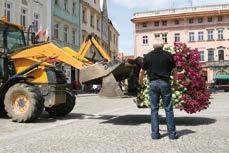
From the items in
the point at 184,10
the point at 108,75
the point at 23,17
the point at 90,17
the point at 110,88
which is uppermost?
the point at 184,10

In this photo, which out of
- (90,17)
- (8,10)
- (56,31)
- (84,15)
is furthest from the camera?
(90,17)

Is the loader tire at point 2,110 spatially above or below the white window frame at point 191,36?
below

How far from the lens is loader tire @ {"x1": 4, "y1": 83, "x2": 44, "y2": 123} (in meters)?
12.7

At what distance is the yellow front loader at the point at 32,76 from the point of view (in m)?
12.7

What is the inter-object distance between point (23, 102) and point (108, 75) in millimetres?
2759

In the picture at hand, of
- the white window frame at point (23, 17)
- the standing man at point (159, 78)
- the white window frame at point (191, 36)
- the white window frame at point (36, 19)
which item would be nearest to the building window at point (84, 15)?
the white window frame at point (36, 19)

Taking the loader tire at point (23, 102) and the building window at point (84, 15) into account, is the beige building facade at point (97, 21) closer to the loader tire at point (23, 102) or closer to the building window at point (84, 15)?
the building window at point (84, 15)

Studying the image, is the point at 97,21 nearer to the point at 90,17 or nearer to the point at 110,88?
the point at 90,17

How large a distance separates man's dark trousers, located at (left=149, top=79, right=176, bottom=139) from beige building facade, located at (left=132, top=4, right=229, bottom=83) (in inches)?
2697

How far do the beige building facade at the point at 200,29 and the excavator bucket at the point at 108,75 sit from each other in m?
66.0

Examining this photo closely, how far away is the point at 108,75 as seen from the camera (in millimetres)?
11727

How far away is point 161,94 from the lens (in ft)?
30.5

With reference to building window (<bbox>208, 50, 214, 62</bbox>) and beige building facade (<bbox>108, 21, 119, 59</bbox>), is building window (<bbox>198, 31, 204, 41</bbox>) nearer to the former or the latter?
building window (<bbox>208, 50, 214, 62</bbox>)

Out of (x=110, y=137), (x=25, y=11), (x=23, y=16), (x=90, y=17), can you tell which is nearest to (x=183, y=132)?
(x=110, y=137)
